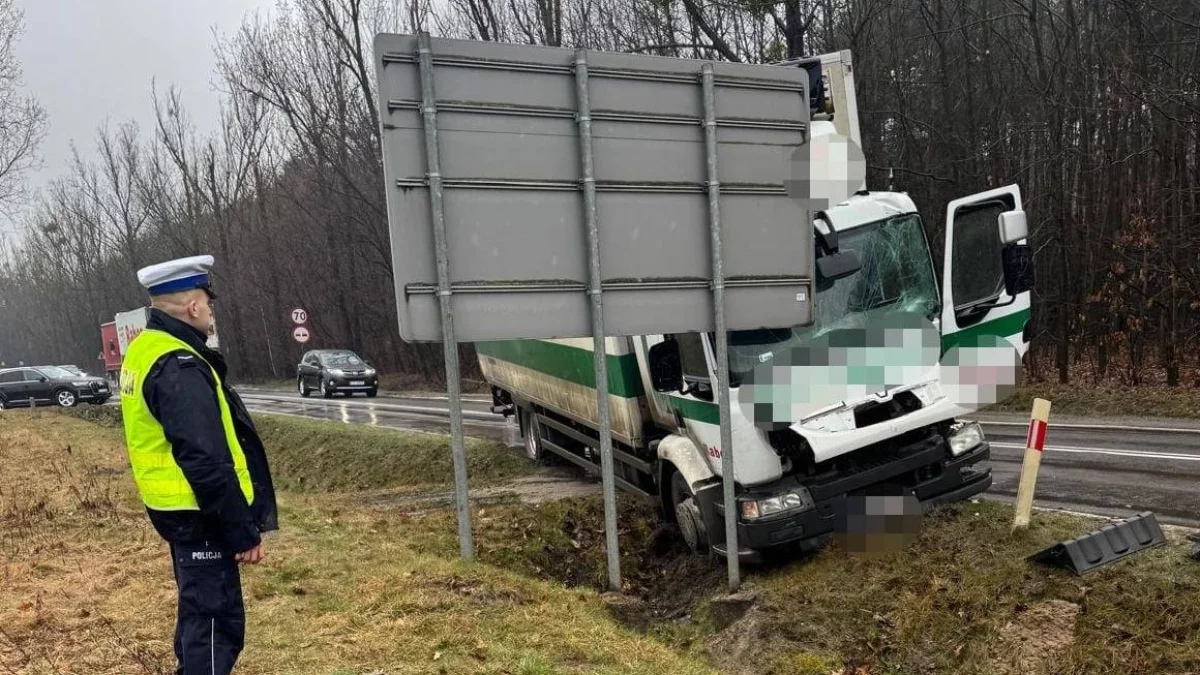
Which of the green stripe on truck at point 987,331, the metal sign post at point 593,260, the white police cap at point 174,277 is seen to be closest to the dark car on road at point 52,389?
the metal sign post at point 593,260

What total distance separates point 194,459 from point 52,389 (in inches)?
1311

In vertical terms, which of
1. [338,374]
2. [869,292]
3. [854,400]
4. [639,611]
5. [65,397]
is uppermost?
[869,292]

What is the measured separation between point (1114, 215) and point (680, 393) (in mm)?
14953

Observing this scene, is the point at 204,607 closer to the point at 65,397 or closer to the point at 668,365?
the point at 668,365

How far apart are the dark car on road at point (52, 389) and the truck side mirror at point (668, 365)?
100.0 feet

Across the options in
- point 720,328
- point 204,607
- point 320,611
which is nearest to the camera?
point 204,607

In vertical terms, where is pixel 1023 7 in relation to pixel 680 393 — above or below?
above

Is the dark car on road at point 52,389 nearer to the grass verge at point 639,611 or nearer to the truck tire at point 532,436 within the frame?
the truck tire at point 532,436

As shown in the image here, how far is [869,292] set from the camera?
5.97 m

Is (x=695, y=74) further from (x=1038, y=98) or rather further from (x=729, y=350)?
(x=1038, y=98)

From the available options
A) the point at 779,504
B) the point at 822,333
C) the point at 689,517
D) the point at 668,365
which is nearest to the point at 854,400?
the point at 822,333

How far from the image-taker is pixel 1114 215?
658 inches

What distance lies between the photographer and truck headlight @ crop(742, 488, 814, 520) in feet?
17.6

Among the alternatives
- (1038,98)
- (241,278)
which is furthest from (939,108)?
(241,278)
